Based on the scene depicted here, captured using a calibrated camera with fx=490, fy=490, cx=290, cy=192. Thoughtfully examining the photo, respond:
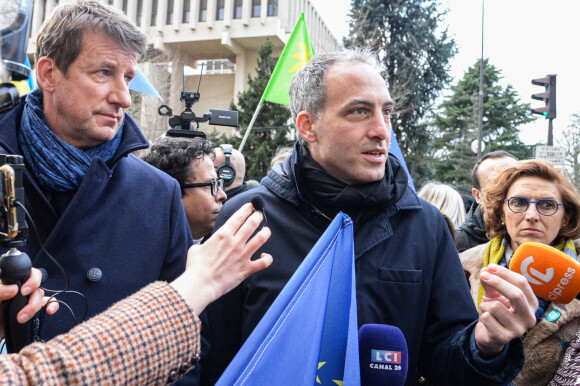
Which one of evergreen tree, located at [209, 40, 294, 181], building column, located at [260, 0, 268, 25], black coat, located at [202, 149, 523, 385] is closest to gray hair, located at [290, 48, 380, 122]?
black coat, located at [202, 149, 523, 385]

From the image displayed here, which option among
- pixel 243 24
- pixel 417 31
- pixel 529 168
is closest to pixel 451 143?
pixel 417 31

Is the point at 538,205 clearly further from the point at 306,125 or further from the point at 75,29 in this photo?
the point at 75,29

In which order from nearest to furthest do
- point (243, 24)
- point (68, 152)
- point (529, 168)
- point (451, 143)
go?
1. point (68, 152)
2. point (529, 168)
3. point (451, 143)
4. point (243, 24)

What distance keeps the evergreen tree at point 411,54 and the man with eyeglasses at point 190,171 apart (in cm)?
1779

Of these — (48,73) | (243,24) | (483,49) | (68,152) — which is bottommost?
(68,152)

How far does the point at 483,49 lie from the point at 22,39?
1984 centimetres

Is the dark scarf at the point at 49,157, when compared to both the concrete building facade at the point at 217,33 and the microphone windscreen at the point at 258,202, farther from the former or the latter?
the concrete building facade at the point at 217,33

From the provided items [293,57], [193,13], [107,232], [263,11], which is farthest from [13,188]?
[193,13]

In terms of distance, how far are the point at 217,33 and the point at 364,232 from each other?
32.2 meters

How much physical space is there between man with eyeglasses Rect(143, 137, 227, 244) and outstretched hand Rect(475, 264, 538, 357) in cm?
209

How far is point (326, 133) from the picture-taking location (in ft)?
7.05

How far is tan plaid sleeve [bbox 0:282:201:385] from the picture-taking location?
0.98 m

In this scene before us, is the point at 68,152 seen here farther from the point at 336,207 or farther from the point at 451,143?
the point at 451,143

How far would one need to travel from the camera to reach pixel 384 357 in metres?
1.56
